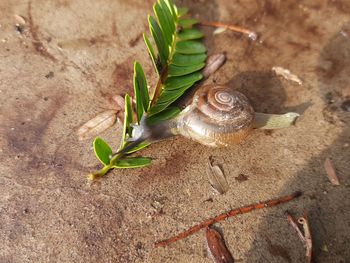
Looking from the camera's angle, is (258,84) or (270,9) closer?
(258,84)

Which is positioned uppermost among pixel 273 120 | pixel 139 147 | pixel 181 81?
pixel 181 81

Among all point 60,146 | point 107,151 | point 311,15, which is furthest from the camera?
point 311,15

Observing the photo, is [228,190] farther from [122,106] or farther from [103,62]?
[103,62]

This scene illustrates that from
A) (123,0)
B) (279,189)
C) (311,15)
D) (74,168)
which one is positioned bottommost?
(279,189)

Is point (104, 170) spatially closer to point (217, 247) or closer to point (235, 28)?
point (217, 247)

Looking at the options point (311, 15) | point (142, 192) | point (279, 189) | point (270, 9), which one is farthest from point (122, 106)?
point (311, 15)

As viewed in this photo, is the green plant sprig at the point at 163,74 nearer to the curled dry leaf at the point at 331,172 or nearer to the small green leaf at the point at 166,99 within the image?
the small green leaf at the point at 166,99

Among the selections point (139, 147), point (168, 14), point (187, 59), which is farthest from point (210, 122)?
point (168, 14)
